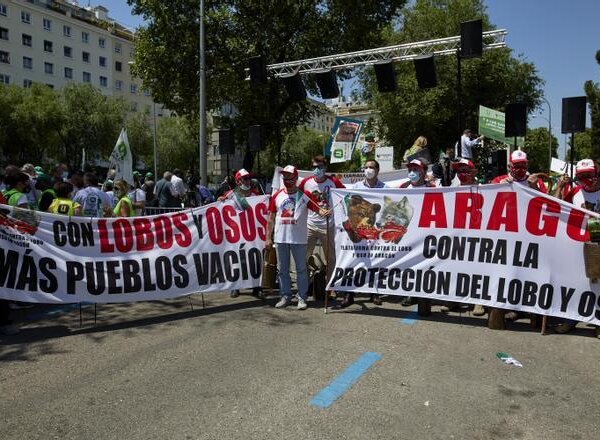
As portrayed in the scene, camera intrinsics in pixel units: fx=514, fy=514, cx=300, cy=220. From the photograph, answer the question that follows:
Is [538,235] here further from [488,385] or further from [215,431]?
[215,431]

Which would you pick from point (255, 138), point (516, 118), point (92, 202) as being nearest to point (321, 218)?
point (92, 202)

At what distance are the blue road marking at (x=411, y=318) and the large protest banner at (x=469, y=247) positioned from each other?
0.32 metres

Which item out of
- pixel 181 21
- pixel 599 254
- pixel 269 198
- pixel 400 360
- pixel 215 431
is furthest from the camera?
pixel 181 21

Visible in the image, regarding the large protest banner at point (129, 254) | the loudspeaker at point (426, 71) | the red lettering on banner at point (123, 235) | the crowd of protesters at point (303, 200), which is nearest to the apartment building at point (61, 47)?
the loudspeaker at point (426, 71)

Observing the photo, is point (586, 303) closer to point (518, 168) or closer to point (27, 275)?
point (518, 168)

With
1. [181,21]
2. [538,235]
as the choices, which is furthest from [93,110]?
[538,235]

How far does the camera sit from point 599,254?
5.53 meters

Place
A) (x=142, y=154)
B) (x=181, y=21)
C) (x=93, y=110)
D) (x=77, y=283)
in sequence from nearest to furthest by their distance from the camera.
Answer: (x=77, y=283) → (x=181, y=21) → (x=93, y=110) → (x=142, y=154)

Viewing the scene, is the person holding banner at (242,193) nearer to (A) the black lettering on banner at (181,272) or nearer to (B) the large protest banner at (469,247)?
(A) the black lettering on banner at (181,272)

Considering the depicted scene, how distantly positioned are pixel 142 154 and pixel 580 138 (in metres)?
48.3

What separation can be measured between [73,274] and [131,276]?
0.67 meters

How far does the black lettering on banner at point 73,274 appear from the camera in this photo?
6082 millimetres

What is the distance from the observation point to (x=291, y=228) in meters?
6.96

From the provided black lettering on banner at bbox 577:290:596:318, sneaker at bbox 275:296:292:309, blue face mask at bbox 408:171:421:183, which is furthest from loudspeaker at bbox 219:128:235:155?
black lettering on banner at bbox 577:290:596:318
